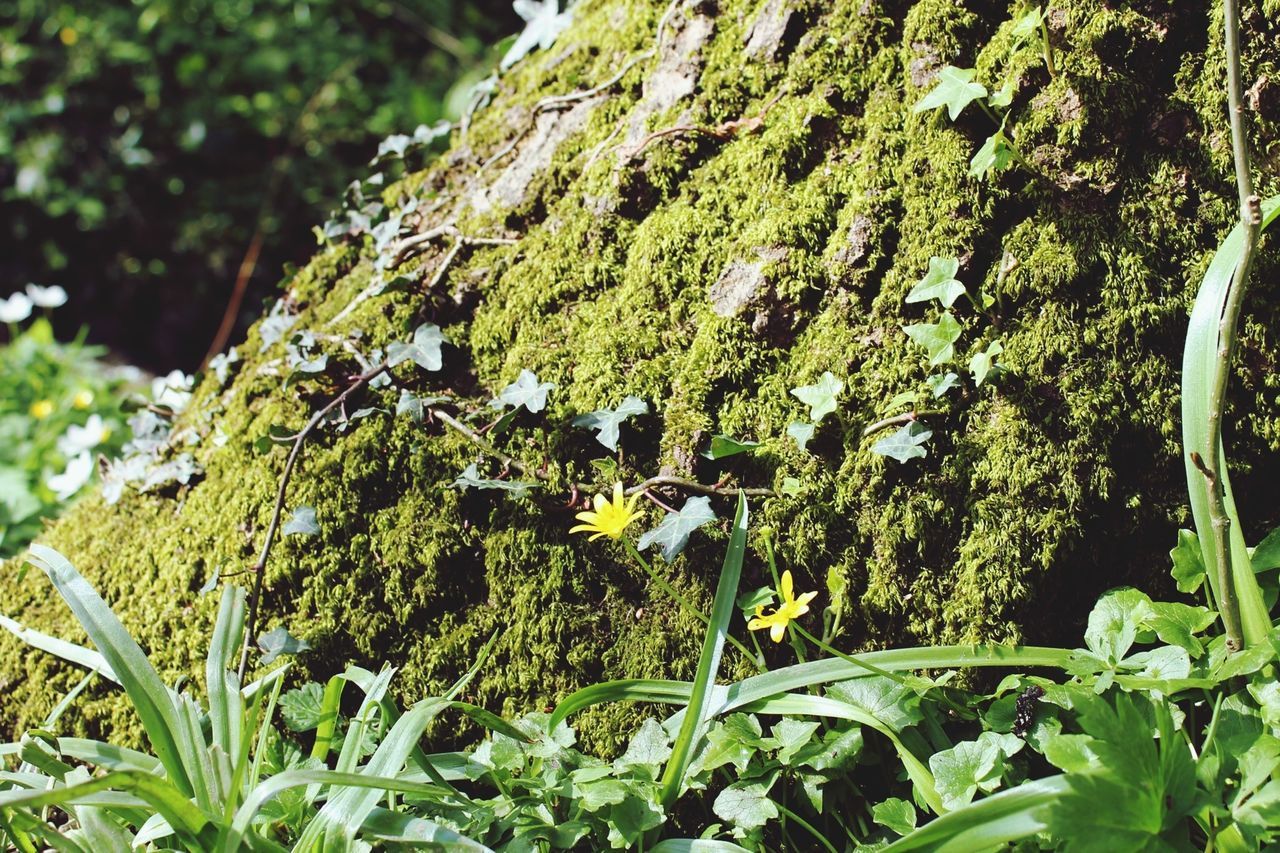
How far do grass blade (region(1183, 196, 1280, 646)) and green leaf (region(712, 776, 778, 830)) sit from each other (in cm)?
72

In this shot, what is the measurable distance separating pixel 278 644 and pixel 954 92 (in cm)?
156

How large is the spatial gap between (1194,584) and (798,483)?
617 mm

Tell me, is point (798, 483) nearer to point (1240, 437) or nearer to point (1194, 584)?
point (1194, 584)

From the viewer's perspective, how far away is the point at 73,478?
2.77 meters

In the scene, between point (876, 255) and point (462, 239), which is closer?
point (876, 255)

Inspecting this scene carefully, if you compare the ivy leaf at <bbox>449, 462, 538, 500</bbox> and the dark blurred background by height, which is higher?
the dark blurred background

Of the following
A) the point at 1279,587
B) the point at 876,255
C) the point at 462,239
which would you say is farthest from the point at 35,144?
the point at 1279,587

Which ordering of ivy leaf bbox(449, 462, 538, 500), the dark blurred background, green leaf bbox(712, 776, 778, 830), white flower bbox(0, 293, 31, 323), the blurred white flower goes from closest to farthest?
green leaf bbox(712, 776, 778, 830) < ivy leaf bbox(449, 462, 538, 500) < the blurred white flower < white flower bbox(0, 293, 31, 323) < the dark blurred background

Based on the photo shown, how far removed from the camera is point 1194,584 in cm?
149

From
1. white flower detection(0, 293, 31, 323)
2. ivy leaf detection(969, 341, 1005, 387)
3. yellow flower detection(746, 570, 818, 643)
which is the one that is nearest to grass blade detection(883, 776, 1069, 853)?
yellow flower detection(746, 570, 818, 643)

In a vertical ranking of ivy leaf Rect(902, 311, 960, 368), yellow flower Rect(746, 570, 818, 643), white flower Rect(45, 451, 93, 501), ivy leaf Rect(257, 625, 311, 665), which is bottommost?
ivy leaf Rect(257, 625, 311, 665)

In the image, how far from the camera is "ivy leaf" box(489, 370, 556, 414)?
1857 mm

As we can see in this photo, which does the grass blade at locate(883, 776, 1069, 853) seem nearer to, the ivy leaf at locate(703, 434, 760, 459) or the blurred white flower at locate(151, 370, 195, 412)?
the ivy leaf at locate(703, 434, 760, 459)

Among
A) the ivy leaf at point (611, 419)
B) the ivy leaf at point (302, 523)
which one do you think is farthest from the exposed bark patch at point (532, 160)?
the ivy leaf at point (302, 523)
